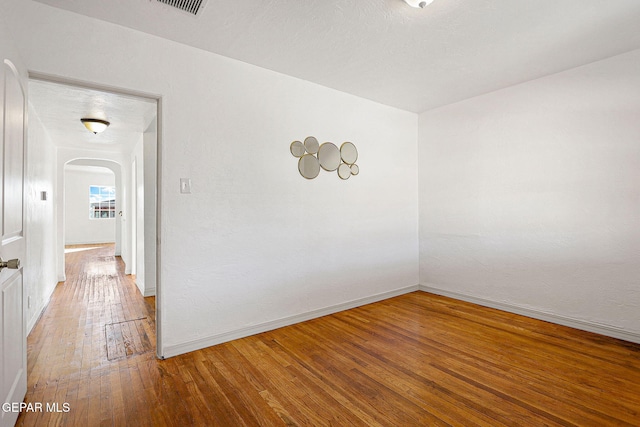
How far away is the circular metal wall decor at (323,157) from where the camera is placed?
3.25 meters

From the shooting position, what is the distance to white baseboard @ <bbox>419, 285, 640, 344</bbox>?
9.03 ft

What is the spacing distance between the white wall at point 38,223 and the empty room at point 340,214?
81mm

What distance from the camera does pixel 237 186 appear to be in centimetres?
282

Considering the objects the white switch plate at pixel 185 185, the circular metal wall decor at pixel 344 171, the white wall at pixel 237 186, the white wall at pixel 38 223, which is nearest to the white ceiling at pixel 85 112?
the white wall at pixel 38 223

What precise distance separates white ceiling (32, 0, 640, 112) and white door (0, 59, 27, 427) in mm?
855

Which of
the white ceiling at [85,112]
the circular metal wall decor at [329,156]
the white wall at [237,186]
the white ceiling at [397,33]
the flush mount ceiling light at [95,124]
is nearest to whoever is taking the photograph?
the white ceiling at [397,33]

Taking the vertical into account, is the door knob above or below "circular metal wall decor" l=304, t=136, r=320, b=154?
below

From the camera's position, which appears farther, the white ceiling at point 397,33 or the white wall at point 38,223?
the white wall at point 38,223

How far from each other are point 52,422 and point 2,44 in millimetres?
1976

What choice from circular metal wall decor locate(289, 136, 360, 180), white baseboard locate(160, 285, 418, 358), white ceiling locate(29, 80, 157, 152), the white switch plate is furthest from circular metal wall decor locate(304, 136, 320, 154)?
white baseboard locate(160, 285, 418, 358)

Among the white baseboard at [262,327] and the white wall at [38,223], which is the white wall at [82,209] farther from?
the white baseboard at [262,327]

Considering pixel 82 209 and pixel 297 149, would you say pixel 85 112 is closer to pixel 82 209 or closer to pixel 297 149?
pixel 297 149

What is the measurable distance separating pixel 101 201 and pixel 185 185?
10.6m

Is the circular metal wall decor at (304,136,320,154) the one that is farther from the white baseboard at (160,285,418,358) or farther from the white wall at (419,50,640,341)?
the white wall at (419,50,640,341)
